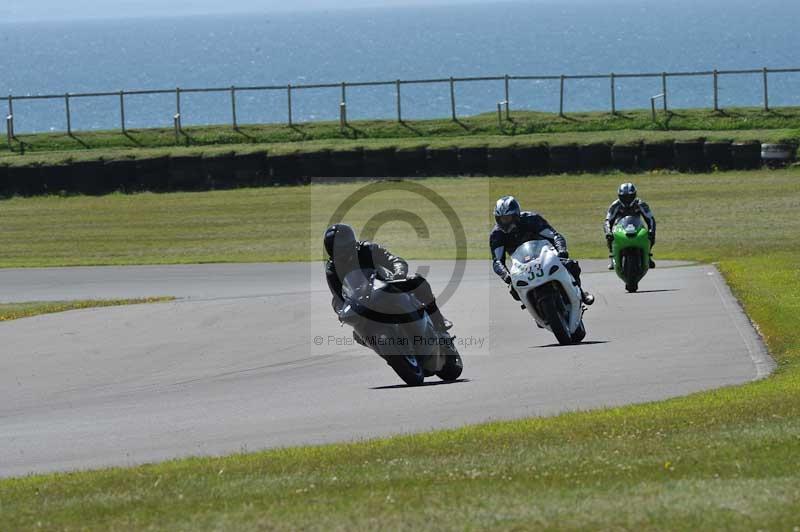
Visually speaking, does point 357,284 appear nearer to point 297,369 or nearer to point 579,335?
point 297,369

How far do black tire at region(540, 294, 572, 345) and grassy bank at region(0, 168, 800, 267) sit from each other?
432 inches

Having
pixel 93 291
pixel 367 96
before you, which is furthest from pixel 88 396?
pixel 367 96

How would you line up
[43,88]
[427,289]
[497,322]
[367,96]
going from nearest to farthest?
[427,289] < [497,322] < [367,96] < [43,88]

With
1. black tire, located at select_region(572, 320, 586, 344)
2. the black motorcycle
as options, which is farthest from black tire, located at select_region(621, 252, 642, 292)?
the black motorcycle

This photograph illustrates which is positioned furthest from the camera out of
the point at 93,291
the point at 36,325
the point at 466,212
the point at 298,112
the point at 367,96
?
the point at 367,96

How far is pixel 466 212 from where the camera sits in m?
36.1

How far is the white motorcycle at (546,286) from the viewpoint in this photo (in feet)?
49.8

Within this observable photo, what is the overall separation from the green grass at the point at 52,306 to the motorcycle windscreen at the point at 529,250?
7.89 m

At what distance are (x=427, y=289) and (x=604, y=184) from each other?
83.0 ft

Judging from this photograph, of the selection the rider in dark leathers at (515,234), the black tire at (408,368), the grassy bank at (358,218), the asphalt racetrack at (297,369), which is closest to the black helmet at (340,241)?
the black tire at (408,368)

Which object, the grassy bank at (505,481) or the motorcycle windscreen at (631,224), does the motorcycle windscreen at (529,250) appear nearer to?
the grassy bank at (505,481)

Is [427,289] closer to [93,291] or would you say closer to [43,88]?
[93,291]

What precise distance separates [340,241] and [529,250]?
3237 millimetres

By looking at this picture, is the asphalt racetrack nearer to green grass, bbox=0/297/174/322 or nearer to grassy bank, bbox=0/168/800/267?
green grass, bbox=0/297/174/322
